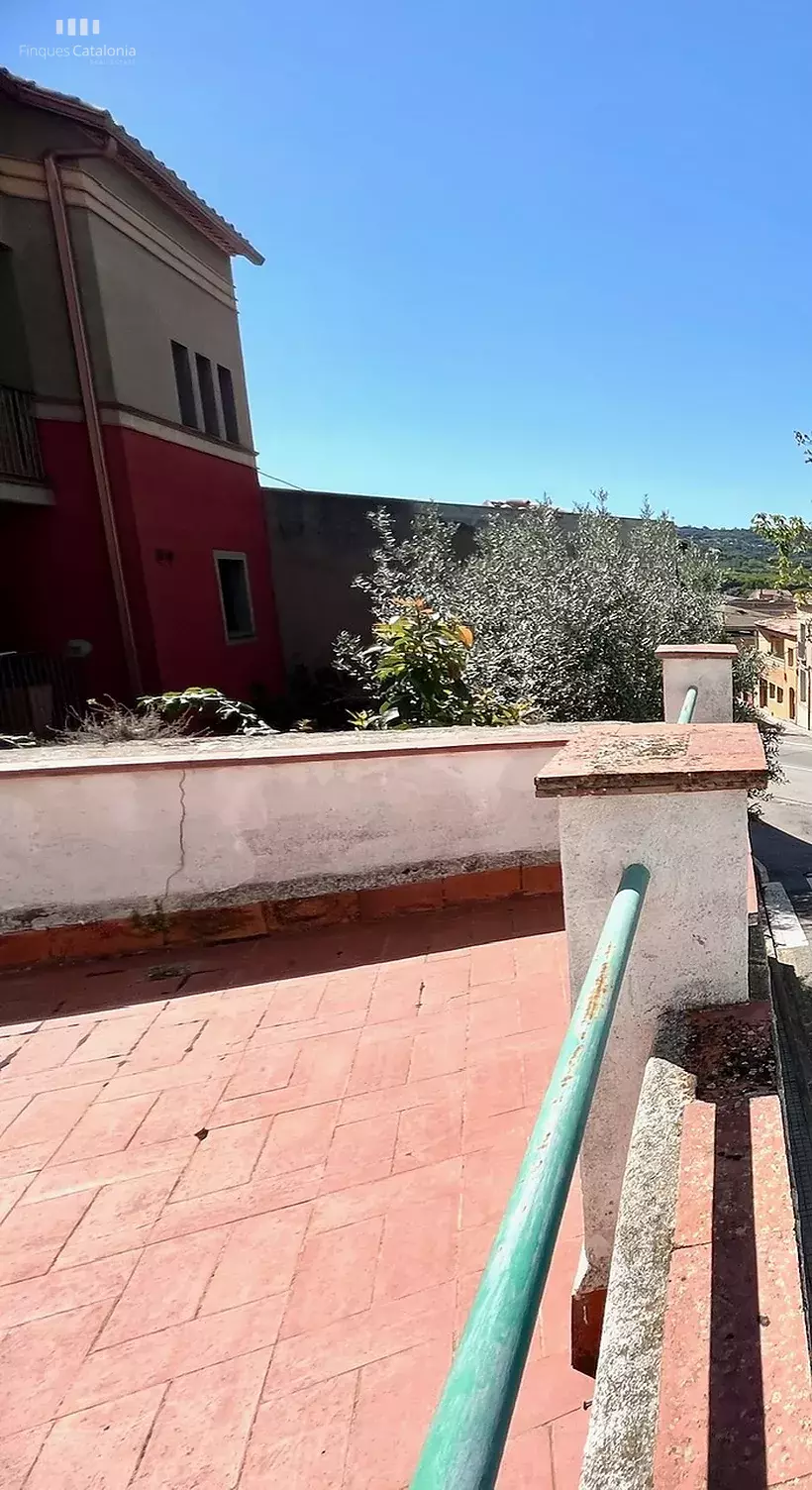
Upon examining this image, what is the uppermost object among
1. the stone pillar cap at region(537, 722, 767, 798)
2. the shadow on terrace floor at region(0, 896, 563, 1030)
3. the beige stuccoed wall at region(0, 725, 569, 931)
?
the stone pillar cap at region(537, 722, 767, 798)

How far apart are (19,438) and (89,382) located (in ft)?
3.06

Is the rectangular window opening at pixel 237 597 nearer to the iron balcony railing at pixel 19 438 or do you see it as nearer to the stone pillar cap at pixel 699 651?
the iron balcony railing at pixel 19 438

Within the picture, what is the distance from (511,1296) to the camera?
1.86ft

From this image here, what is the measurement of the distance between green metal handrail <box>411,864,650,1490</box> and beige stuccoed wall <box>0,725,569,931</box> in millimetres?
2386

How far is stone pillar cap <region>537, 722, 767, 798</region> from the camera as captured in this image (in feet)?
3.92

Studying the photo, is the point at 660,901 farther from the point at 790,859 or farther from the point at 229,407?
the point at 790,859

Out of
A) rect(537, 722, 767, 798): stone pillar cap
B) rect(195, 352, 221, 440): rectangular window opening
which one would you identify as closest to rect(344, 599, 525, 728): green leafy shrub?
rect(537, 722, 767, 798): stone pillar cap

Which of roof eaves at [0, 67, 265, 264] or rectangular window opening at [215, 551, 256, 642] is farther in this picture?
rectangular window opening at [215, 551, 256, 642]

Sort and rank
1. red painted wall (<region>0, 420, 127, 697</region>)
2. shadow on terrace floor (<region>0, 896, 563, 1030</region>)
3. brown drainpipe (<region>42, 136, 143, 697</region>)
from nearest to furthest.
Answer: shadow on terrace floor (<region>0, 896, 563, 1030</region>)
brown drainpipe (<region>42, 136, 143, 697</region>)
red painted wall (<region>0, 420, 127, 697</region>)

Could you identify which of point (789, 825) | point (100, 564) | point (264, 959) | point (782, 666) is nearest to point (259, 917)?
point (264, 959)

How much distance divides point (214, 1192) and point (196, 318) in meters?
10.5

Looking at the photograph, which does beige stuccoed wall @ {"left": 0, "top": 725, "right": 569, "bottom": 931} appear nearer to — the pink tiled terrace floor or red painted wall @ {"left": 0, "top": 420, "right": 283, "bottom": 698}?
the pink tiled terrace floor

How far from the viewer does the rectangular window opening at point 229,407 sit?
10.4m

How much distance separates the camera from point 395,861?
3.31 m
